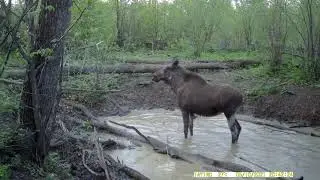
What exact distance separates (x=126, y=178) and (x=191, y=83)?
14.1ft

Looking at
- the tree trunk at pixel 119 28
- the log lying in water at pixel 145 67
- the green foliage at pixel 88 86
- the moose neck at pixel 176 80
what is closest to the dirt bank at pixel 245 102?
the green foliage at pixel 88 86

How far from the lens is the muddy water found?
800 centimetres

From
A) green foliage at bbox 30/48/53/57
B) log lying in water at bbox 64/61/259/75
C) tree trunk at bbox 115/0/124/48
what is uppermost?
tree trunk at bbox 115/0/124/48

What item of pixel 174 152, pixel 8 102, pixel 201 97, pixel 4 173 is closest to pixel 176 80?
pixel 201 97

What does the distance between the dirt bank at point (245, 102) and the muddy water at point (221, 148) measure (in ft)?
3.08

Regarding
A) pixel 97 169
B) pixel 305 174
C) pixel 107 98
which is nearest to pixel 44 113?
pixel 97 169

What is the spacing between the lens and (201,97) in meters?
10.2

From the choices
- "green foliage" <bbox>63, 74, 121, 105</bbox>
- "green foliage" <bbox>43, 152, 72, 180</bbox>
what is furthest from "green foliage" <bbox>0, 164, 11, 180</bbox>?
"green foliage" <bbox>63, 74, 121, 105</bbox>

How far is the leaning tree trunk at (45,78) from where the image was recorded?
6113 mm

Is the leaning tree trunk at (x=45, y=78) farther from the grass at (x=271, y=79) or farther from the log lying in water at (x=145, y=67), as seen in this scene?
the grass at (x=271, y=79)

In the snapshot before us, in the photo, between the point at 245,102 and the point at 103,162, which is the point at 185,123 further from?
the point at 103,162

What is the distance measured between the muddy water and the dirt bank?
94cm

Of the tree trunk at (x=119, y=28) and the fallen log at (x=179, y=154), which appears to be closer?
the fallen log at (x=179, y=154)

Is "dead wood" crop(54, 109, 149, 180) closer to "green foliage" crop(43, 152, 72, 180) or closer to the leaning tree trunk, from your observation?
"green foliage" crop(43, 152, 72, 180)
